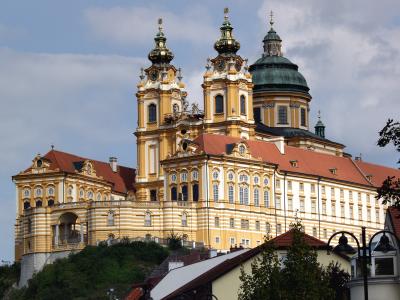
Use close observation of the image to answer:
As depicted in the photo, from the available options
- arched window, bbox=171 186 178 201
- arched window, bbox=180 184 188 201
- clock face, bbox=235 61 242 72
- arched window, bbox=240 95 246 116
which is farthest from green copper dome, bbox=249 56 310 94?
arched window, bbox=180 184 188 201

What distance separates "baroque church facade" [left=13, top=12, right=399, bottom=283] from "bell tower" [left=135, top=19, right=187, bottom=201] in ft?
0.35

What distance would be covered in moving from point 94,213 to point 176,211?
26.1 feet

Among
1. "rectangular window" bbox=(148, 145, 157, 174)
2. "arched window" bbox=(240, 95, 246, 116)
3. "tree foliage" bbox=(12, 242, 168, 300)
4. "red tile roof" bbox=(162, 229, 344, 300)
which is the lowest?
"red tile roof" bbox=(162, 229, 344, 300)

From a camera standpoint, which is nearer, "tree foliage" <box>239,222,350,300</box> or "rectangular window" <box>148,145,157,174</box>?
"tree foliage" <box>239,222,350,300</box>

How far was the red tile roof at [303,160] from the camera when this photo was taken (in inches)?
6230

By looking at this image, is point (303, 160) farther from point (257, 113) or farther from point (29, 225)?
point (29, 225)

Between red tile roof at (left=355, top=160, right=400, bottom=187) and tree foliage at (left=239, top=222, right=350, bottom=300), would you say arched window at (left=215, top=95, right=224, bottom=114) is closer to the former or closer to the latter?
red tile roof at (left=355, top=160, right=400, bottom=187)

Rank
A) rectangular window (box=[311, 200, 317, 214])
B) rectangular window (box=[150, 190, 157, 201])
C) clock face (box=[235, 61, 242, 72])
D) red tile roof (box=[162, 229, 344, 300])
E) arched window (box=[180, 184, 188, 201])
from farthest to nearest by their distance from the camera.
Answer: clock face (box=[235, 61, 242, 72])
rectangular window (box=[150, 190, 157, 201])
rectangular window (box=[311, 200, 317, 214])
arched window (box=[180, 184, 188, 201])
red tile roof (box=[162, 229, 344, 300])

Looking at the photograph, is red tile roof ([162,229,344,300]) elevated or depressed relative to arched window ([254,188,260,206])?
depressed

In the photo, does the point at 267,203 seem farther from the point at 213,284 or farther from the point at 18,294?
the point at 213,284

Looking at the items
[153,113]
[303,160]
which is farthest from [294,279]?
[153,113]

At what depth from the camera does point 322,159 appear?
17338 cm

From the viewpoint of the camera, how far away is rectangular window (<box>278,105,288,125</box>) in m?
183

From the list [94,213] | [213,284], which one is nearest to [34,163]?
[94,213]
